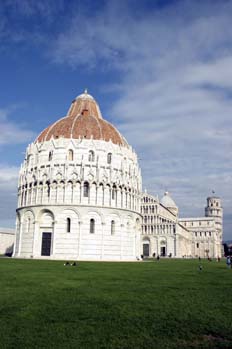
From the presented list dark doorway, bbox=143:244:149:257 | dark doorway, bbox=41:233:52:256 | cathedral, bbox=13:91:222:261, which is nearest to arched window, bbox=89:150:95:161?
cathedral, bbox=13:91:222:261

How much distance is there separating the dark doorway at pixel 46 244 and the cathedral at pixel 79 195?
9cm

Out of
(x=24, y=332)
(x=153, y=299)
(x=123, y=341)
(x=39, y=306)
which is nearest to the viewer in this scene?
(x=123, y=341)

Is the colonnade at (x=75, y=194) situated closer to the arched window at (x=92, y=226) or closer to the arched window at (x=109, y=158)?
the arched window at (x=92, y=226)

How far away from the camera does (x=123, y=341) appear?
8055mm

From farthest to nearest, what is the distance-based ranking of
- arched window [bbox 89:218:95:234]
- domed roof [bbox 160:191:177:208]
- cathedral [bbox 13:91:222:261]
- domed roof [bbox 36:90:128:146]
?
domed roof [bbox 160:191:177:208]
domed roof [bbox 36:90:128:146]
arched window [bbox 89:218:95:234]
cathedral [bbox 13:91:222:261]

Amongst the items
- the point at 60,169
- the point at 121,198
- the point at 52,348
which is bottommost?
the point at 52,348

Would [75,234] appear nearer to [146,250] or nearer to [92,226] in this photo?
[92,226]

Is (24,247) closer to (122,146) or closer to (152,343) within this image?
(122,146)

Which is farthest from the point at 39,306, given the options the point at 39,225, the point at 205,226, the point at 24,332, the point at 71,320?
the point at 205,226

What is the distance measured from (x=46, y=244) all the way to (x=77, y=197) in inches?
353

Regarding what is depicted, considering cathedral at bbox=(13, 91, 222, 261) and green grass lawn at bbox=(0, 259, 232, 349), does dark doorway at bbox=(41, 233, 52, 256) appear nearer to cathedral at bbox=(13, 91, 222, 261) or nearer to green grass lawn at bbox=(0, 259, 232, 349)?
cathedral at bbox=(13, 91, 222, 261)

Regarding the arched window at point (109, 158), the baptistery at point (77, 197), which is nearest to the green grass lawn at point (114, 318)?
the baptistery at point (77, 197)

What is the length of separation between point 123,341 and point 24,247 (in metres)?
51.0

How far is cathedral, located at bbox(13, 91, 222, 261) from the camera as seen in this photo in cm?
5366
